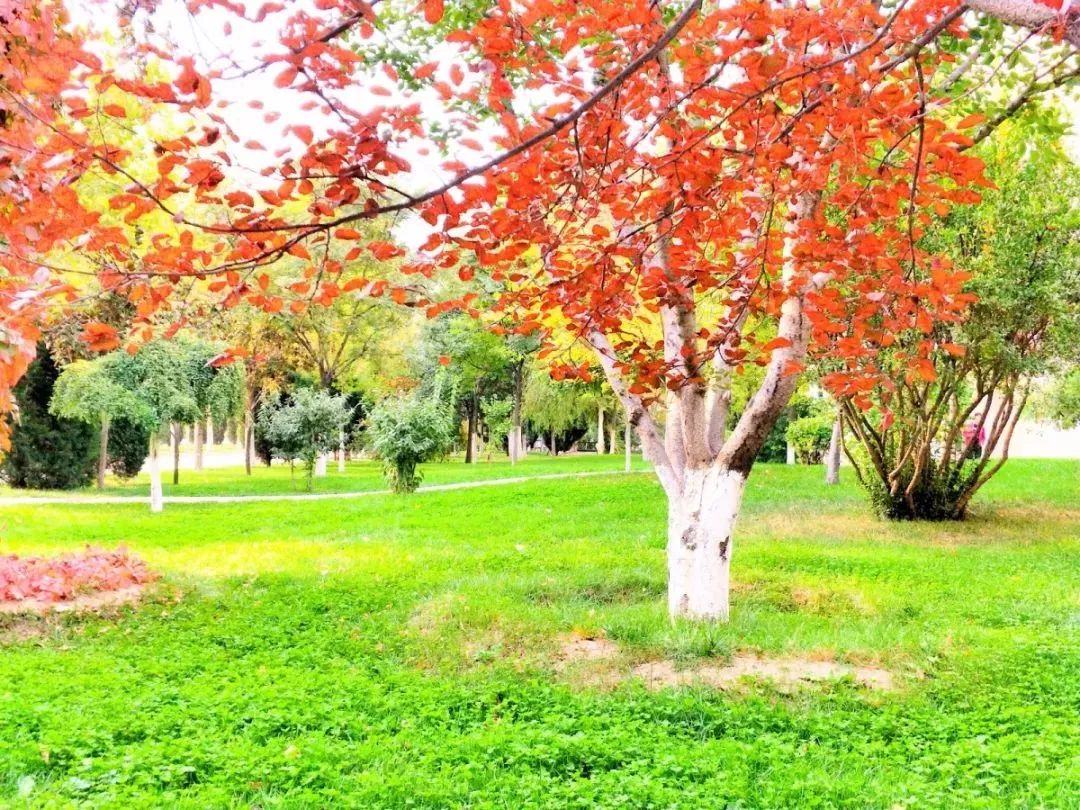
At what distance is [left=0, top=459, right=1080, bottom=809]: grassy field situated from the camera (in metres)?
4.07

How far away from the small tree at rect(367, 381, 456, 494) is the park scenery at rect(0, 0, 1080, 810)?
209 inches

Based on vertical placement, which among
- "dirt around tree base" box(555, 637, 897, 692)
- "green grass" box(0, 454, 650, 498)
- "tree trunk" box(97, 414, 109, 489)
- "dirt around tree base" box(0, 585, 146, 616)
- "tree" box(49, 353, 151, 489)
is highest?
"tree" box(49, 353, 151, 489)

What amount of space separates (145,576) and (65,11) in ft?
19.0

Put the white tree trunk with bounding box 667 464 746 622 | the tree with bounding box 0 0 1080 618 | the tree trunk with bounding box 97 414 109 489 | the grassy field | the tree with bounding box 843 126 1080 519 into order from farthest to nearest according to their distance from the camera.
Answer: the tree trunk with bounding box 97 414 109 489 < the tree with bounding box 843 126 1080 519 < the white tree trunk with bounding box 667 464 746 622 < the grassy field < the tree with bounding box 0 0 1080 618

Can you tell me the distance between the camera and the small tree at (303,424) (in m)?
23.4

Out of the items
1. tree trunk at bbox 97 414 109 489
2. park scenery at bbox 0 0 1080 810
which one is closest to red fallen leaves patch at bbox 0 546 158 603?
park scenery at bbox 0 0 1080 810

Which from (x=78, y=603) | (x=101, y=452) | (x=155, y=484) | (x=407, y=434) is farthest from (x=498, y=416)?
(x=78, y=603)

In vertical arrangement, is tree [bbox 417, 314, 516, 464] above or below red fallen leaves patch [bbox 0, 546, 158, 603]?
above

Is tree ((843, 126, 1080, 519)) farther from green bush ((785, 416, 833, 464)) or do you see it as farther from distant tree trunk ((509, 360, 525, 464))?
distant tree trunk ((509, 360, 525, 464))

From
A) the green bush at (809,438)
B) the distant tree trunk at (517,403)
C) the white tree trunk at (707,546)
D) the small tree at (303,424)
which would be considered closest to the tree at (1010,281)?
the white tree trunk at (707,546)

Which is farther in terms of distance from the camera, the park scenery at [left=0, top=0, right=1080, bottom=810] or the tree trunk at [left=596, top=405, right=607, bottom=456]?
the tree trunk at [left=596, top=405, right=607, bottom=456]

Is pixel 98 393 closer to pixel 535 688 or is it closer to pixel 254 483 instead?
pixel 254 483

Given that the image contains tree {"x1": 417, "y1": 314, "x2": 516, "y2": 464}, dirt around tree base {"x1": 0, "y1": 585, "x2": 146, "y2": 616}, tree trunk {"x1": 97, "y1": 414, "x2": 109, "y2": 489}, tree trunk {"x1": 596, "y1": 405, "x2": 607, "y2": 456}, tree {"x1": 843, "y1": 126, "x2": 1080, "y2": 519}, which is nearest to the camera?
dirt around tree base {"x1": 0, "y1": 585, "x2": 146, "y2": 616}

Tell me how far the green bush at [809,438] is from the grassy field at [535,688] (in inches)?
475
